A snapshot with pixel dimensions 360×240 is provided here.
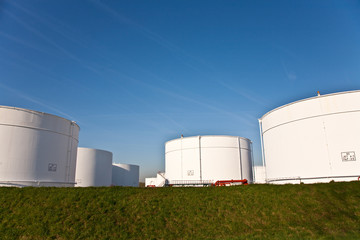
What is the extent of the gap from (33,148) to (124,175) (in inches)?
1732

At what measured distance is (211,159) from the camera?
39.8m

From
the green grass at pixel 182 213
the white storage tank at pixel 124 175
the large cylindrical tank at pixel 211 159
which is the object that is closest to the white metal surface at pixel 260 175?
the large cylindrical tank at pixel 211 159

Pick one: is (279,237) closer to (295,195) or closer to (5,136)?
(295,195)

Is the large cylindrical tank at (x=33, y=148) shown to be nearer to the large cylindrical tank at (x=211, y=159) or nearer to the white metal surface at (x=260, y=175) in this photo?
the large cylindrical tank at (x=211, y=159)

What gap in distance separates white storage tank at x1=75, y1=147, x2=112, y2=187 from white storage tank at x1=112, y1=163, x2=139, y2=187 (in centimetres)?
1079

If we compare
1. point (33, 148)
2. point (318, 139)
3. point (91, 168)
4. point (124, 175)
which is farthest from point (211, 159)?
point (124, 175)

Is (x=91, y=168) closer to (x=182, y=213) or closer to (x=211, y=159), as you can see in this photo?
(x=211, y=159)

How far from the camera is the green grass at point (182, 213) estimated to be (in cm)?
1441

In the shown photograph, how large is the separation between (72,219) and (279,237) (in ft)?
37.2

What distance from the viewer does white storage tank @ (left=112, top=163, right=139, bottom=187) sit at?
66312 millimetres

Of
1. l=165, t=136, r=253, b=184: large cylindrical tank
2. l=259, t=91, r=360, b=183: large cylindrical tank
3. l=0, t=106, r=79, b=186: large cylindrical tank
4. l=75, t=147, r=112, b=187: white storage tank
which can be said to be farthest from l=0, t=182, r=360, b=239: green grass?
l=75, t=147, r=112, b=187: white storage tank

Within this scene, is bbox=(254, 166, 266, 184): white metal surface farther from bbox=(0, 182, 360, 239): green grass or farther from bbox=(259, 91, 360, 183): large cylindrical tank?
bbox=(0, 182, 360, 239): green grass

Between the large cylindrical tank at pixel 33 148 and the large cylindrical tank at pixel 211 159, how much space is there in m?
17.6

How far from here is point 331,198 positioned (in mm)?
18375
